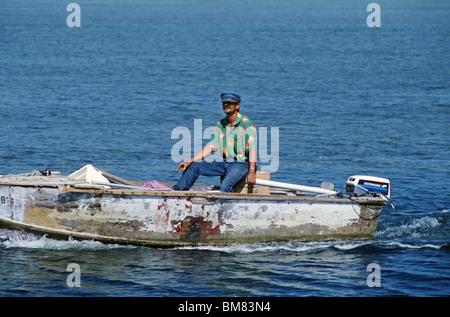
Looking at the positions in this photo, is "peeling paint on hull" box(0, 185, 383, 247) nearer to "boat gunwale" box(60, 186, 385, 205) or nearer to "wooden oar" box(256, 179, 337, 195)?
"boat gunwale" box(60, 186, 385, 205)

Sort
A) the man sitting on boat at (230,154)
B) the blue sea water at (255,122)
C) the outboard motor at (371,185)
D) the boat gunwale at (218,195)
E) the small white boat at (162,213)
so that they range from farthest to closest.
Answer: the outboard motor at (371,185) → the man sitting on boat at (230,154) → the small white boat at (162,213) → the boat gunwale at (218,195) → the blue sea water at (255,122)

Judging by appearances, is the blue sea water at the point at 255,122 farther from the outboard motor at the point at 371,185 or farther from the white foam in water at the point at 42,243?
the outboard motor at the point at 371,185

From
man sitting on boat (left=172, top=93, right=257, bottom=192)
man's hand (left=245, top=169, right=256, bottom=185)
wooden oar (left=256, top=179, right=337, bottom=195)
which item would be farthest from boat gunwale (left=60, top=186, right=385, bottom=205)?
wooden oar (left=256, top=179, right=337, bottom=195)

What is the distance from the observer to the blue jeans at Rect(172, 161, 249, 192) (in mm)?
11367

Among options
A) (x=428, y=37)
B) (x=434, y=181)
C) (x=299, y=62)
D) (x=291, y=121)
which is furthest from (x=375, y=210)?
(x=428, y=37)

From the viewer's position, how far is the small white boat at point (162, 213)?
421 inches

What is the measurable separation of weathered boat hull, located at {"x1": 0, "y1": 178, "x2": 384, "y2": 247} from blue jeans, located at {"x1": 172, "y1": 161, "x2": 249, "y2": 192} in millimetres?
519

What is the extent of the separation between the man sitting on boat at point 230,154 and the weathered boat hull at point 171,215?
59cm

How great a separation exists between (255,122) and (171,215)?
514 inches

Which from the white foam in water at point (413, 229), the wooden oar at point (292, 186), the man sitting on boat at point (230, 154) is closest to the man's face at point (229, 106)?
the man sitting on boat at point (230, 154)

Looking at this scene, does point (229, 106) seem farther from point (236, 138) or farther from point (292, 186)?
point (292, 186)

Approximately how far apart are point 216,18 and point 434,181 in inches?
2608

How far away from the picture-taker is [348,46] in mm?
51438

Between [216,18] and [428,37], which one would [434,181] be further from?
[216,18]
